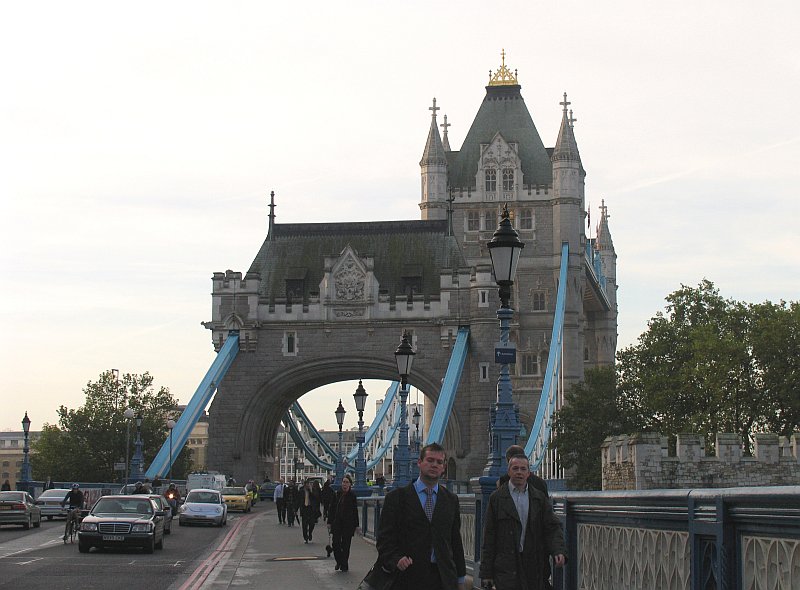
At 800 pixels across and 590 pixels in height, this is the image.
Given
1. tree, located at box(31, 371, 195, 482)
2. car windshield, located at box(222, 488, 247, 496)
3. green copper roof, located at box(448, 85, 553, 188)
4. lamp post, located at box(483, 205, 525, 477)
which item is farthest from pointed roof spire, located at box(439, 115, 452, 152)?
lamp post, located at box(483, 205, 525, 477)

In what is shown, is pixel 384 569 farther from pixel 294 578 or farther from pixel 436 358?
pixel 436 358

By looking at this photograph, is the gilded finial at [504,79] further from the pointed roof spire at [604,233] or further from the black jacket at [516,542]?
the black jacket at [516,542]

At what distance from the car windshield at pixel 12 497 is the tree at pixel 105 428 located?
169 feet

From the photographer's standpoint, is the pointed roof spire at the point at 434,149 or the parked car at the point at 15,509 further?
the pointed roof spire at the point at 434,149

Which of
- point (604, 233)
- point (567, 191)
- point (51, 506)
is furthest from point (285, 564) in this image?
point (604, 233)

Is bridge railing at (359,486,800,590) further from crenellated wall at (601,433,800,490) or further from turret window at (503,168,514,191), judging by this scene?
turret window at (503,168,514,191)

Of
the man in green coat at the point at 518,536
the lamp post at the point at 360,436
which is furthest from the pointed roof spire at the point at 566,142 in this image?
the man in green coat at the point at 518,536

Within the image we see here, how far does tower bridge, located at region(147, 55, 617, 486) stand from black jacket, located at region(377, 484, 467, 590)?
163ft

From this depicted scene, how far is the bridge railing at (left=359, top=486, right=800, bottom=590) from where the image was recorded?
650cm

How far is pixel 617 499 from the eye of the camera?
31.6 feet

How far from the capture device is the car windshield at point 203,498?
36.9 m

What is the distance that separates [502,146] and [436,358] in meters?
20.5

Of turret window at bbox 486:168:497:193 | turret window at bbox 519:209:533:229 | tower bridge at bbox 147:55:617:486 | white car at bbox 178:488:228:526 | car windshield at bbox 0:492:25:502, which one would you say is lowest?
white car at bbox 178:488:228:526

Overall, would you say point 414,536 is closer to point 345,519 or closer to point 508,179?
point 345,519
